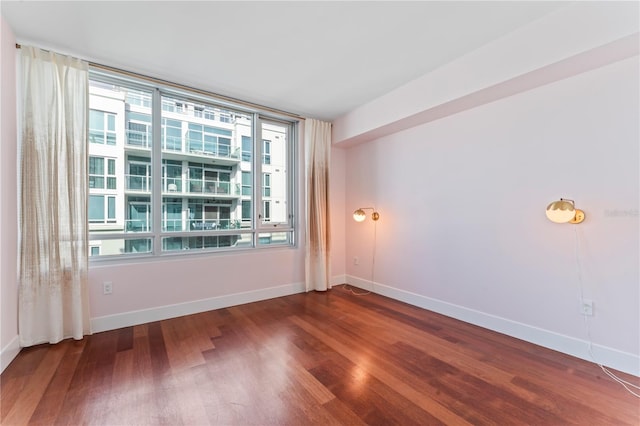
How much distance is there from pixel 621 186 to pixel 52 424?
167 inches

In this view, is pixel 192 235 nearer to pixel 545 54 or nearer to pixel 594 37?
pixel 545 54

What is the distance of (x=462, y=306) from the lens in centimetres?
317

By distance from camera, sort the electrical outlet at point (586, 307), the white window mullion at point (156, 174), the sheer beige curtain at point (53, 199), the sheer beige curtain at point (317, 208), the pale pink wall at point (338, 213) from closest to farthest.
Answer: the electrical outlet at point (586, 307) < the sheer beige curtain at point (53, 199) < the white window mullion at point (156, 174) < the sheer beige curtain at point (317, 208) < the pale pink wall at point (338, 213)

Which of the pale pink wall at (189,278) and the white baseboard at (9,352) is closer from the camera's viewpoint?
the white baseboard at (9,352)

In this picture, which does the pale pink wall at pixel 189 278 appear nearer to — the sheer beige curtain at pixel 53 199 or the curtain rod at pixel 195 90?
the sheer beige curtain at pixel 53 199

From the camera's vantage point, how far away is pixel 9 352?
222 centimetres

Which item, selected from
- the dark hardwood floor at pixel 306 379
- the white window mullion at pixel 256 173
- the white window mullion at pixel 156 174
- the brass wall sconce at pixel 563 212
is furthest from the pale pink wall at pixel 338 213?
the brass wall sconce at pixel 563 212

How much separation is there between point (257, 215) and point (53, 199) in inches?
84.4

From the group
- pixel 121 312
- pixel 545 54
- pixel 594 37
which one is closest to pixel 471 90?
pixel 545 54

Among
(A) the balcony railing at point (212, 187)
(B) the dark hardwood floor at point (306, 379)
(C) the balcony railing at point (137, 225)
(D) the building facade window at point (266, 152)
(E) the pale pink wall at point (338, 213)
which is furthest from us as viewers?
(E) the pale pink wall at point (338, 213)

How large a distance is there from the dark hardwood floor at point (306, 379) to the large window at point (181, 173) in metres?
1.12

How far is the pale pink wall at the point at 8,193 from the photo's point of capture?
2183mm

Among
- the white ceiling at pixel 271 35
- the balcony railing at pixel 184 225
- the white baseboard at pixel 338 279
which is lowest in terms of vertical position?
the white baseboard at pixel 338 279

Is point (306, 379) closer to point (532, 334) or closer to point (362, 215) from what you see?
point (532, 334)
